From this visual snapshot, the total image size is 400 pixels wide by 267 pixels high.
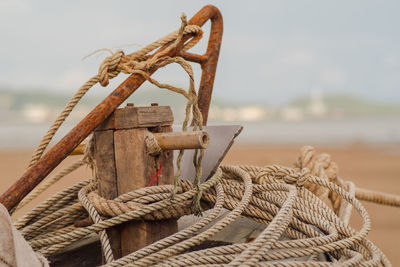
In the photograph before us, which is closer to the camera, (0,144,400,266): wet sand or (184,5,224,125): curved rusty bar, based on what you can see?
(184,5,224,125): curved rusty bar

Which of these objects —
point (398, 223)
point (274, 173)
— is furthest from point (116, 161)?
point (398, 223)

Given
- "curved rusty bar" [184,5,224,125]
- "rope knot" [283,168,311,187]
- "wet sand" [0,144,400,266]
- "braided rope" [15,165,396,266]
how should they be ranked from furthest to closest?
"wet sand" [0,144,400,266]
"curved rusty bar" [184,5,224,125]
"rope knot" [283,168,311,187]
"braided rope" [15,165,396,266]

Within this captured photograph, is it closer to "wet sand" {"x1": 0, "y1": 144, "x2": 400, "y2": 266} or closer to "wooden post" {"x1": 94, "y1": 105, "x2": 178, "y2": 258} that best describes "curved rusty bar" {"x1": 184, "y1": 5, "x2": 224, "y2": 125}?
"wooden post" {"x1": 94, "y1": 105, "x2": 178, "y2": 258}

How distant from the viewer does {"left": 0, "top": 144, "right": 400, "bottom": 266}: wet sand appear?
441 cm

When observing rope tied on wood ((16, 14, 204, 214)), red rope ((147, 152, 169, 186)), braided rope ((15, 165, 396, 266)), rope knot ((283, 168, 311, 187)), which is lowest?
braided rope ((15, 165, 396, 266))

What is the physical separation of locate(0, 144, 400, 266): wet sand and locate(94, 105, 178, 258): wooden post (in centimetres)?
289

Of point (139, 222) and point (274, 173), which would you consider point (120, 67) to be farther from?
point (274, 173)

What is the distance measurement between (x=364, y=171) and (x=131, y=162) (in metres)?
7.17

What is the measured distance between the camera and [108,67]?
4.37 feet

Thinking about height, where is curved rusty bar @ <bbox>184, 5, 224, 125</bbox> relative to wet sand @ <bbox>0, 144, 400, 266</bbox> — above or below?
above

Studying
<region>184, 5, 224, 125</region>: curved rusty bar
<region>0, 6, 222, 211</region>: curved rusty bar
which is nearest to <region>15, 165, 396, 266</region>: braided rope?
<region>0, 6, 222, 211</region>: curved rusty bar

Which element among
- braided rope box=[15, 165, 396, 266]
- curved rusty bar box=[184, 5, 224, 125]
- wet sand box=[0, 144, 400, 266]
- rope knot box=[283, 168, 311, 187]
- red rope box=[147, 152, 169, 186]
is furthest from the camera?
wet sand box=[0, 144, 400, 266]

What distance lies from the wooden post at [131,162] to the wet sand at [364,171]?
Answer: 2.89 meters

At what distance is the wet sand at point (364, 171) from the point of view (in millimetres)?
4414
